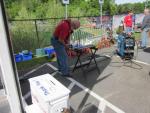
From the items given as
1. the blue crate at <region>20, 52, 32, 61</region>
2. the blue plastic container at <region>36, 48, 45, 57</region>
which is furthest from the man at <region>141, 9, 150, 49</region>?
the blue crate at <region>20, 52, 32, 61</region>

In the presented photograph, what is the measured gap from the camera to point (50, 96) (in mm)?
2365

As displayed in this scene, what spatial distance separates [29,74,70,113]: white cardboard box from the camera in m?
2.33

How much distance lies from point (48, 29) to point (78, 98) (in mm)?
6496

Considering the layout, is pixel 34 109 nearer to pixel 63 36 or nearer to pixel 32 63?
pixel 63 36

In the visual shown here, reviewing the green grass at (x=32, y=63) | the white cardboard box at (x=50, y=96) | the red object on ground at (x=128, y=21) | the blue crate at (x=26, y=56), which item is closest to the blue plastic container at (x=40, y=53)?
the green grass at (x=32, y=63)

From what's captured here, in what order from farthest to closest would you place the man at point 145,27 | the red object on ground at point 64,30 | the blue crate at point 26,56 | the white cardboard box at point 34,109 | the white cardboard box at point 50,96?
the man at point 145,27, the blue crate at point 26,56, the red object on ground at point 64,30, the white cardboard box at point 34,109, the white cardboard box at point 50,96

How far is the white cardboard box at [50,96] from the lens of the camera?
233 cm

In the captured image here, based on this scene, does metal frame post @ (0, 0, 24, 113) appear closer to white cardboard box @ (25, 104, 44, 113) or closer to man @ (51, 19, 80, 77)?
white cardboard box @ (25, 104, 44, 113)

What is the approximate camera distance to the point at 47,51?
835cm

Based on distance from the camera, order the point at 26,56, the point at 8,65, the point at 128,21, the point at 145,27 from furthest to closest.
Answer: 1. the point at 128,21
2. the point at 145,27
3. the point at 26,56
4. the point at 8,65

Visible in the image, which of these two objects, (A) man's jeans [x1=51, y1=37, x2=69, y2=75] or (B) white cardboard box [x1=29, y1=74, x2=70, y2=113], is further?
(A) man's jeans [x1=51, y1=37, x2=69, y2=75]

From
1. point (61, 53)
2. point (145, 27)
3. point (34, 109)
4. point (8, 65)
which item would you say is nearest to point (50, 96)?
point (34, 109)

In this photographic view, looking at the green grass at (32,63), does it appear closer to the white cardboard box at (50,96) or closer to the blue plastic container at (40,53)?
the blue plastic container at (40,53)

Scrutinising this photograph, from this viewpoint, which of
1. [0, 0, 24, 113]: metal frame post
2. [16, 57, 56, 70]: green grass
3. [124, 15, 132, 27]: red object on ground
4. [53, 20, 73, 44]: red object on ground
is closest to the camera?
[0, 0, 24, 113]: metal frame post
